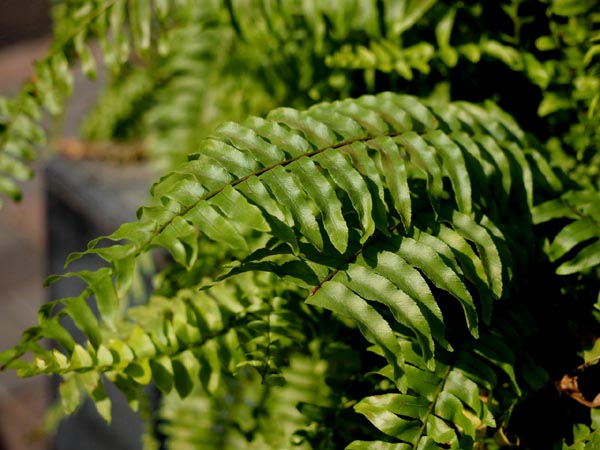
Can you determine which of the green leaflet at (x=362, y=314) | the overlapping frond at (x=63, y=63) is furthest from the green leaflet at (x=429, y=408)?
the overlapping frond at (x=63, y=63)

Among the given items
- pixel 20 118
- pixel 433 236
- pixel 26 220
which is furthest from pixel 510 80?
pixel 26 220

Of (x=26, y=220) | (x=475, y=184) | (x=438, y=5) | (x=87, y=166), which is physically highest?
(x=438, y=5)

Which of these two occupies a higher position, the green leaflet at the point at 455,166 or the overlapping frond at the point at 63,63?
the overlapping frond at the point at 63,63

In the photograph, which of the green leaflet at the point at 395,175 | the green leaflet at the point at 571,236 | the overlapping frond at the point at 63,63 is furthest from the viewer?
the overlapping frond at the point at 63,63

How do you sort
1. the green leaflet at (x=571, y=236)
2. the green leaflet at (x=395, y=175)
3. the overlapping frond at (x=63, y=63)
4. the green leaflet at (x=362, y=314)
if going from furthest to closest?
the overlapping frond at (x=63, y=63), the green leaflet at (x=571, y=236), the green leaflet at (x=395, y=175), the green leaflet at (x=362, y=314)

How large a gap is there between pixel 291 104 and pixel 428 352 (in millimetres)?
1149

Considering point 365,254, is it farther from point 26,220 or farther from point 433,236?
point 26,220

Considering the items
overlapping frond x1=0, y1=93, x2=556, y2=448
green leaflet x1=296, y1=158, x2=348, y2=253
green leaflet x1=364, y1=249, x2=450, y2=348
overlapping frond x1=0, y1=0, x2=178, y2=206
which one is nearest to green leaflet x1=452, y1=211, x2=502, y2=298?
overlapping frond x1=0, y1=93, x2=556, y2=448

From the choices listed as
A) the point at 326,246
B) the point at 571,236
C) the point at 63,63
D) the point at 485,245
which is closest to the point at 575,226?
the point at 571,236

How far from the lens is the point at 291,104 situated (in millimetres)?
1937

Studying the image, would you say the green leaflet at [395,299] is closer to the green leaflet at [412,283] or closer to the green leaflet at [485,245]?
the green leaflet at [412,283]

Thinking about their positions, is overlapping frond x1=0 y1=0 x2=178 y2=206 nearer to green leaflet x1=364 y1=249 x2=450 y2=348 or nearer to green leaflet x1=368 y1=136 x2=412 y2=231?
green leaflet x1=368 y1=136 x2=412 y2=231

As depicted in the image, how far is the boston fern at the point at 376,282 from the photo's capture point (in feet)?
3.10

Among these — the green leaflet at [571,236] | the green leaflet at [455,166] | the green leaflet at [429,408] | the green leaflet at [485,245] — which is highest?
the green leaflet at [455,166]
